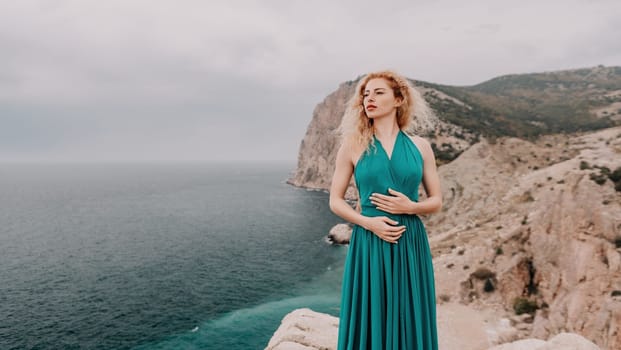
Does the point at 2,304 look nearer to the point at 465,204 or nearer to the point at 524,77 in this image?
the point at 465,204

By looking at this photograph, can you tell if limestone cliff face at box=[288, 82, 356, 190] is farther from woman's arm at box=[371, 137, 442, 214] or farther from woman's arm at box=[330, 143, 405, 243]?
woman's arm at box=[330, 143, 405, 243]

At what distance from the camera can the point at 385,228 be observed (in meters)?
3.94

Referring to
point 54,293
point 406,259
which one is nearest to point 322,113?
point 54,293

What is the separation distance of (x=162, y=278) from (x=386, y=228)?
5286 cm

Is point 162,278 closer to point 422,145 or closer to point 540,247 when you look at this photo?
point 540,247

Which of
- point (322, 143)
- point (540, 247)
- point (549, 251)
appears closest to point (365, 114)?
point (549, 251)

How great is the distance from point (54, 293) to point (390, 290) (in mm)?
54954

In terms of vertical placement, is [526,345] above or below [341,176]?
below

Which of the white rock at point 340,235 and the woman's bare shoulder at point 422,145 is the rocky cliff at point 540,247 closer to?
the white rock at point 340,235

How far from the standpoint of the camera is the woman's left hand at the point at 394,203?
3.92 meters

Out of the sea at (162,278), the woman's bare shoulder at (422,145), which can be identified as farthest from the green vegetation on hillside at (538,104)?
the woman's bare shoulder at (422,145)

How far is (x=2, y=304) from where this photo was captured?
43.1m

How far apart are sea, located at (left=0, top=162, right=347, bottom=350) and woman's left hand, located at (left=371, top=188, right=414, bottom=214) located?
1300 inches

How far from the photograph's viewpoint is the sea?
3616cm
